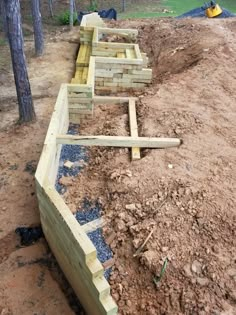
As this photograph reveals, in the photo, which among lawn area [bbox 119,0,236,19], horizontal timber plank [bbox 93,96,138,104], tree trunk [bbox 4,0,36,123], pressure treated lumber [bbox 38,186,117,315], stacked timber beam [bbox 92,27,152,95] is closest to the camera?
pressure treated lumber [bbox 38,186,117,315]

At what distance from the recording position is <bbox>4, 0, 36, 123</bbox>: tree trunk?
16.8 feet

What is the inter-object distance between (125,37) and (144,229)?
7.32 metres

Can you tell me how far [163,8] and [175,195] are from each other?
14711 mm

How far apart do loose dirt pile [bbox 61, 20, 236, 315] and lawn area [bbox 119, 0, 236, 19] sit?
956cm

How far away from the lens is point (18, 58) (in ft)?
18.0

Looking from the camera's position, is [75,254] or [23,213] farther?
[23,213]

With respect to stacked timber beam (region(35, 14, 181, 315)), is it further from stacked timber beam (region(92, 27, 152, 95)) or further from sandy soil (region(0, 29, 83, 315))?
sandy soil (region(0, 29, 83, 315))

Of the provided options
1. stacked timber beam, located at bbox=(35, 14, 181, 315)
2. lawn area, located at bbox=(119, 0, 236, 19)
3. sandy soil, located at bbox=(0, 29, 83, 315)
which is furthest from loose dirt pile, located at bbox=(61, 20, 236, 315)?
lawn area, located at bbox=(119, 0, 236, 19)

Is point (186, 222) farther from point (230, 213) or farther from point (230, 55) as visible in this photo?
point (230, 55)

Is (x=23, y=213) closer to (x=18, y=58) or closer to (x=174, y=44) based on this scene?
(x=18, y=58)

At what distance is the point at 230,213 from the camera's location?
3645 millimetres

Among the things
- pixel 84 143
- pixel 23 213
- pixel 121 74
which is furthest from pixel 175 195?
pixel 121 74

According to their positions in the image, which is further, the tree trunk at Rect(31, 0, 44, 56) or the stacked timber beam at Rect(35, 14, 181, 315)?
the tree trunk at Rect(31, 0, 44, 56)

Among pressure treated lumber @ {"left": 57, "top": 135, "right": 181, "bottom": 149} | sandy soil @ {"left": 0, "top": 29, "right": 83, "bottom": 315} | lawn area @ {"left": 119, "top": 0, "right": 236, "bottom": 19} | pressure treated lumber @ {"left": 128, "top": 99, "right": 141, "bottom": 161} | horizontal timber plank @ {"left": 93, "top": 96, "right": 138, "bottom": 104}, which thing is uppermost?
pressure treated lumber @ {"left": 57, "top": 135, "right": 181, "bottom": 149}
